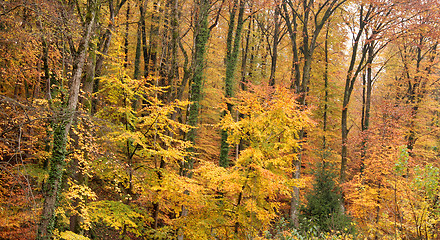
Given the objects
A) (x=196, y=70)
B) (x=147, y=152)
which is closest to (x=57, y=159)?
(x=147, y=152)

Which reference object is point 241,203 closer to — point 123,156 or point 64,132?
point 123,156

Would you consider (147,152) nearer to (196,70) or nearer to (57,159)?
(57,159)

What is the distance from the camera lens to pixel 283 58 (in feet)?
71.0

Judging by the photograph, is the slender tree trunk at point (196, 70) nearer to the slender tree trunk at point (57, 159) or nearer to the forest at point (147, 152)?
the forest at point (147, 152)

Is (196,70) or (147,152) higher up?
(196,70)

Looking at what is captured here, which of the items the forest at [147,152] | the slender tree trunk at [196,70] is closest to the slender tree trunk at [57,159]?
the forest at [147,152]

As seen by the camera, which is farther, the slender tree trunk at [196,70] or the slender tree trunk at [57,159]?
the slender tree trunk at [196,70]

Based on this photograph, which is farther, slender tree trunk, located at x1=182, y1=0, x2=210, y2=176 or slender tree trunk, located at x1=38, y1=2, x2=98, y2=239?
slender tree trunk, located at x1=182, y1=0, x2=210, y2=176

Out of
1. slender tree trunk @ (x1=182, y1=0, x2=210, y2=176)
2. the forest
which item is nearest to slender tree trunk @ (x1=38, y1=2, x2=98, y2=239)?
the forest

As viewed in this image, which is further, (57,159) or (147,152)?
(147,152)

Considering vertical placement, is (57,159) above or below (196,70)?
below

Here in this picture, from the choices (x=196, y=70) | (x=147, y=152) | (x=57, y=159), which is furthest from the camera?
(x=196, y=70)

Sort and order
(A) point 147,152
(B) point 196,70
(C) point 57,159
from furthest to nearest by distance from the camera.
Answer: (B) point 196,70 → (A) point 147,152 → (C) point 57,159

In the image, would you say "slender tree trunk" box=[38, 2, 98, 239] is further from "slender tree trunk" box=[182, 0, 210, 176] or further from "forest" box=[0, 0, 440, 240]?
"slender tree trunk" box=[182, 0, 210, 176]
